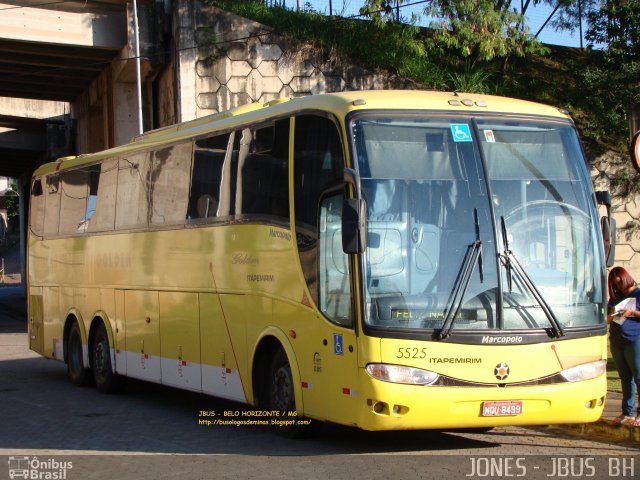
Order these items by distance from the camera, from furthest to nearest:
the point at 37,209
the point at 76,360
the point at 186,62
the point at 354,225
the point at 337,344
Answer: the point at 186,62 < the point at 37,209 < the point at 76,360 < the point at 337,344 < the point at 354,225

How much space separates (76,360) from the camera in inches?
648

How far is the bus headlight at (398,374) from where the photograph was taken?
8617 mm

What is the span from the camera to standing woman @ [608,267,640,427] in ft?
33.6

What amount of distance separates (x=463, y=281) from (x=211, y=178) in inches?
161

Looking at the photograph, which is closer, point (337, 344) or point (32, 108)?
point (337, 344)

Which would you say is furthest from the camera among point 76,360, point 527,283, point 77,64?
point 77,64

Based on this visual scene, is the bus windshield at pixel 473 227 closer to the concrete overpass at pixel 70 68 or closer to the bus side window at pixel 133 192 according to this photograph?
the bus side window at pixel 133 192

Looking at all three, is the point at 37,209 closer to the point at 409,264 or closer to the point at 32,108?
the point at 409,264

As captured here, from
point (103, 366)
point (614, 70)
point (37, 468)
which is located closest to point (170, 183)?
point (103, 366)

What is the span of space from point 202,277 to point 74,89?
89.2ft

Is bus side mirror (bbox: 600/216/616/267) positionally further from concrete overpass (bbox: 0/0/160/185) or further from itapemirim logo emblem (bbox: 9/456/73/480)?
concrete overpass (bbox: 0/0/160/185)

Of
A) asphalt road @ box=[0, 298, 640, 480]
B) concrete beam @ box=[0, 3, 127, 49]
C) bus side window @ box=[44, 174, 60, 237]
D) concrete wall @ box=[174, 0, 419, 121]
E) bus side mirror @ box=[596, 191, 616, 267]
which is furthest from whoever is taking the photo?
concrete beam @ box=[0, 3, 127, 49]

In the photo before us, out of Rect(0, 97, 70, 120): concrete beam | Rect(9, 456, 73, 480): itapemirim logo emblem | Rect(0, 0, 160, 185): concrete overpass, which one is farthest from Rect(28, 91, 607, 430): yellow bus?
Rect(0, 97, 70, 120): concrete beam

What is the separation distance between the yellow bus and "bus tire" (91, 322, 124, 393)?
13.3 feet
